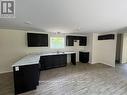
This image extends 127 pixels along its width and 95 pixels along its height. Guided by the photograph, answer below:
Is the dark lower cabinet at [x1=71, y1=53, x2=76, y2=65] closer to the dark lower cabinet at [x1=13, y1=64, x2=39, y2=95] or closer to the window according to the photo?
the window

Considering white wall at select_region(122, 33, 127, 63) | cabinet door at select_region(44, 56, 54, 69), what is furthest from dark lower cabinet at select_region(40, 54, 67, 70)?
white wall at select_region(122, 33, 127, 63)

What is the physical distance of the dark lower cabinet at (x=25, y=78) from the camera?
7.99ft

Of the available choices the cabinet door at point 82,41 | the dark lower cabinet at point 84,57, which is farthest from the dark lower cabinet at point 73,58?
the cabinet door at point 82,41

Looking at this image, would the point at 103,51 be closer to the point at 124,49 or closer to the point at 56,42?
the point at 124,49

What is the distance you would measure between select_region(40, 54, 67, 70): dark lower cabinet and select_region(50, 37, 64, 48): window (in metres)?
0.80

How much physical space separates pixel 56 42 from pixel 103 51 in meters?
3.28

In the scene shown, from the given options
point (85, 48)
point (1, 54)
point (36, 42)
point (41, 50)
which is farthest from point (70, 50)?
point (1, 54)

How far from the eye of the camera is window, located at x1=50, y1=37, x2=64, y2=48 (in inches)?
212

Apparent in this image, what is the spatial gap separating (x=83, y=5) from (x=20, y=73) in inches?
97.4

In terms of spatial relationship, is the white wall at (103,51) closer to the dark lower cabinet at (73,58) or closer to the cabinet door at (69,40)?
the dark lower cabinet at (73,58)

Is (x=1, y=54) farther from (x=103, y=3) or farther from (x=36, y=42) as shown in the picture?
(x=103, y=3)

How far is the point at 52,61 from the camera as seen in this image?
4789 millimetres

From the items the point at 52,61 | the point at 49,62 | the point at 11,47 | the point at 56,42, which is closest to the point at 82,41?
the point at 56,42

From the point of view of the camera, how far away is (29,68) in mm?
2590
